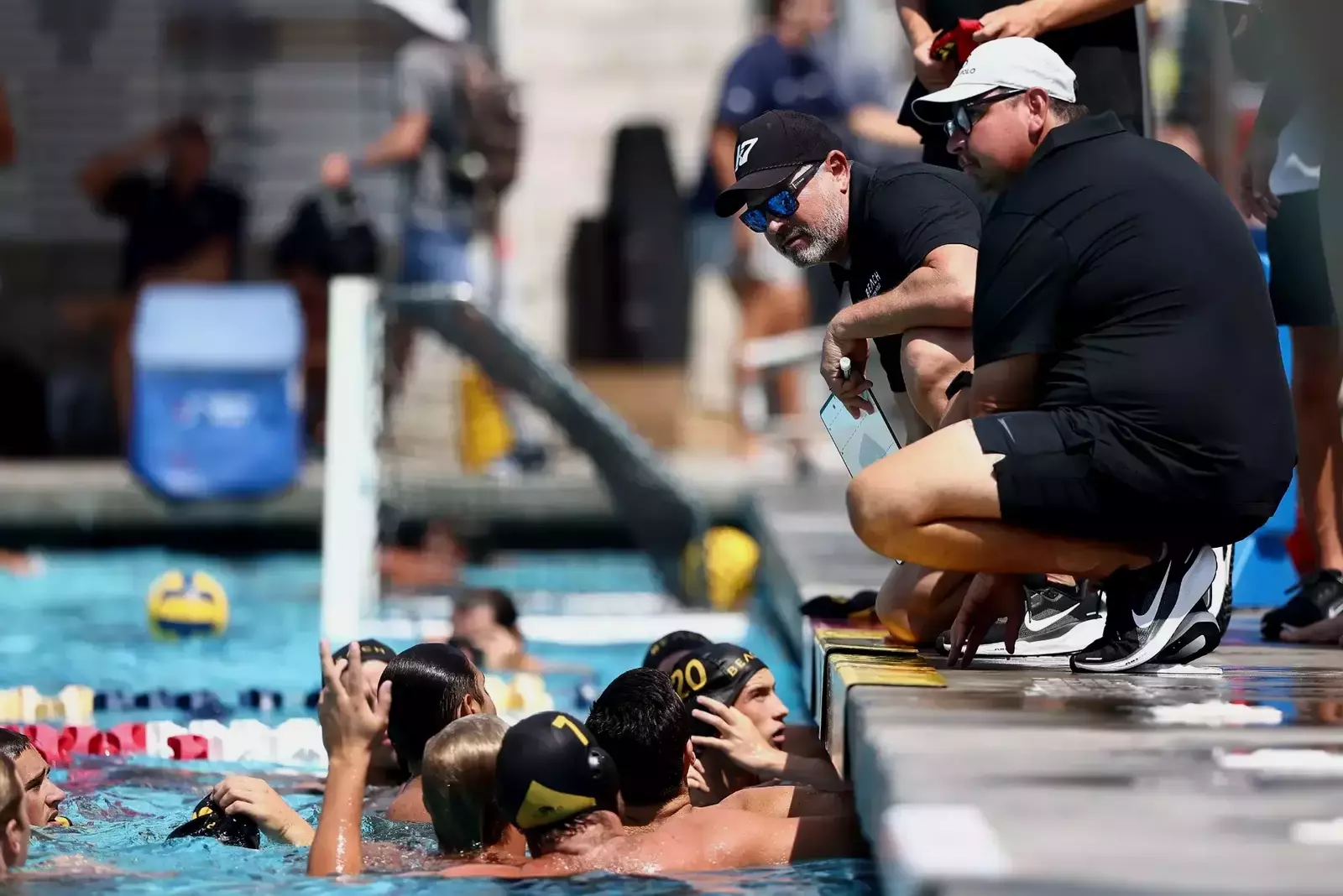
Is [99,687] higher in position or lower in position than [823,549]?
lower

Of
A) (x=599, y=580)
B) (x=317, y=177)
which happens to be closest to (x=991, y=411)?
(x=599, y=580)

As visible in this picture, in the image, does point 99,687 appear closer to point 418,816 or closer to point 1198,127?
point 418,816

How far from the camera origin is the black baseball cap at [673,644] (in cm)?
570

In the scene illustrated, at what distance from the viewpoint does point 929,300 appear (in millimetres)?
4930

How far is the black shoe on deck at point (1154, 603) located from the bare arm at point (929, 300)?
33.6 inches

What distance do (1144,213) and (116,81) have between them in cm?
1397

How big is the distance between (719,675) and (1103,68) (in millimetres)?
2285

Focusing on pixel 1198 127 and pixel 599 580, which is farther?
pixel 1198 127

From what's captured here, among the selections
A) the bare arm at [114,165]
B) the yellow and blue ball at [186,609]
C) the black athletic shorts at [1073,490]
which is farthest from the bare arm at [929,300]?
the bare arm at [114,165]

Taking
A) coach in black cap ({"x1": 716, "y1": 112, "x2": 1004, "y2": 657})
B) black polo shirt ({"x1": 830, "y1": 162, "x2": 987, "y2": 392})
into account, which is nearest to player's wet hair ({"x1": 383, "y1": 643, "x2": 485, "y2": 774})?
coach in black cap ({"x1": 716, "y1": 112, "x2": 1004, "y2": 657})

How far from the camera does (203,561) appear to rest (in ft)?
40.3

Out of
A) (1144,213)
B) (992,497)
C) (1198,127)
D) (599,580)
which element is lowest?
(599,580)

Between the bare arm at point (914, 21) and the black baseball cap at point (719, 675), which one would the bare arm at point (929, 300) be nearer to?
the black baseball cap at point (719, 675)

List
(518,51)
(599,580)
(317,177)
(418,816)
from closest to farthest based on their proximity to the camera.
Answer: (418,816) < (599,580) < (518,51) < (317,177)
